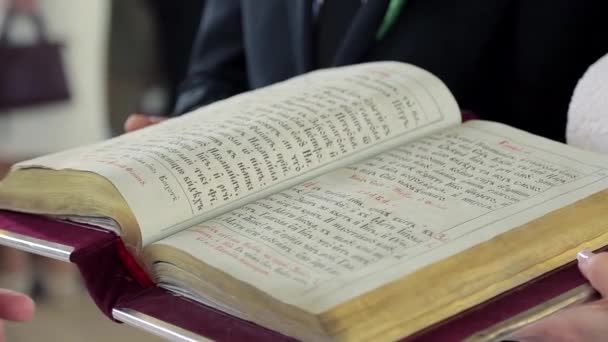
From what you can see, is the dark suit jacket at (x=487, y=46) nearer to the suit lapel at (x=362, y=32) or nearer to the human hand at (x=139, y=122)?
the suit lapel at (x=362, y=32)

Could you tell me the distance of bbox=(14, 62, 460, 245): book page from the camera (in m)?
0.56

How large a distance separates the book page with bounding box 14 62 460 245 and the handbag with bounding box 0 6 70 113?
4.47 feet

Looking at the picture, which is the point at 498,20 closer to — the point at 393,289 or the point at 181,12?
the point at 393,289

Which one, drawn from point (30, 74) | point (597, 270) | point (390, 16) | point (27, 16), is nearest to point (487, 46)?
point (390, 16)

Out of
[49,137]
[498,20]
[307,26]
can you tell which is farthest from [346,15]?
[49,137]

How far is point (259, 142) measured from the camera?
60cm

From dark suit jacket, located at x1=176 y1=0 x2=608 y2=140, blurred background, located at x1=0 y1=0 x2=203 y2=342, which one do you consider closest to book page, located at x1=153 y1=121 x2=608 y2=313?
dark suit jacket, located at x1=176 y1=0 x2=608 y2=140

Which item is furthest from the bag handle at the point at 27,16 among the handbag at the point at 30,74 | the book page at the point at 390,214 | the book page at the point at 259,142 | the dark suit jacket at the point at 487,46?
the book page at the point at 390,214

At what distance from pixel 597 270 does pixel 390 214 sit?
0.11 meters

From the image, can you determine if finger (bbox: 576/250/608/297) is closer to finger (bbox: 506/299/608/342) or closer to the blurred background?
finger (bbox: 506/299/608/342)

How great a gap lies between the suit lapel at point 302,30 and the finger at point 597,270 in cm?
50

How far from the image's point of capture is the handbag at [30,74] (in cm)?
196

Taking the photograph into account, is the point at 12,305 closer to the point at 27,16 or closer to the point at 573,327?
the point at 573,327

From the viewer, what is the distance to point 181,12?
196cm
